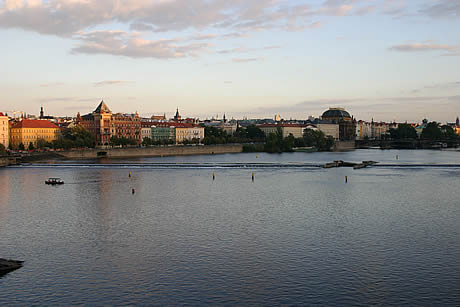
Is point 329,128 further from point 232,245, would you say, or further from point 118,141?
point 232,245

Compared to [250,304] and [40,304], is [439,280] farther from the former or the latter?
[40,304]

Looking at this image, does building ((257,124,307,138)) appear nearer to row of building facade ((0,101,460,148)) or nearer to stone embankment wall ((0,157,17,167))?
row of building facade ((0,101,460,148))

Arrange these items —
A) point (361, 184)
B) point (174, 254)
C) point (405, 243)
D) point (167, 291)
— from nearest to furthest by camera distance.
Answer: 1. point (167, 291)
2. point (174, 254)
3. point (405, 243)
4. point (361, 184)

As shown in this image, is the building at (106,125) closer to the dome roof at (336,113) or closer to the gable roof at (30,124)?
the gable roof at (30,124)

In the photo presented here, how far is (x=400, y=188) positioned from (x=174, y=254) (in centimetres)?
2636

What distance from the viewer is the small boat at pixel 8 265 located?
18.6 m

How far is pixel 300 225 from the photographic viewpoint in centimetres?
2631

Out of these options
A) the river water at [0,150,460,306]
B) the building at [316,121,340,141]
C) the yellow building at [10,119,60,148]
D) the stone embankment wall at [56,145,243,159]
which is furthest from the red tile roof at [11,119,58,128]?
the building at [316,121,340,141]

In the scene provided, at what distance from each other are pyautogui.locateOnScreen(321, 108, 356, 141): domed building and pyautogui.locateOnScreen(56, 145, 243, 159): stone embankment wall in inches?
3057

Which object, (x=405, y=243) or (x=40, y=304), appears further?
(x=405, y=243)

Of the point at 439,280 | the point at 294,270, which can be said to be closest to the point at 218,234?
the point at 294,270

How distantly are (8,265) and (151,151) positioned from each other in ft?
264

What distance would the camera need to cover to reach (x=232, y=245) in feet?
72.5

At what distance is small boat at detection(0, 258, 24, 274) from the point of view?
18.6 m
